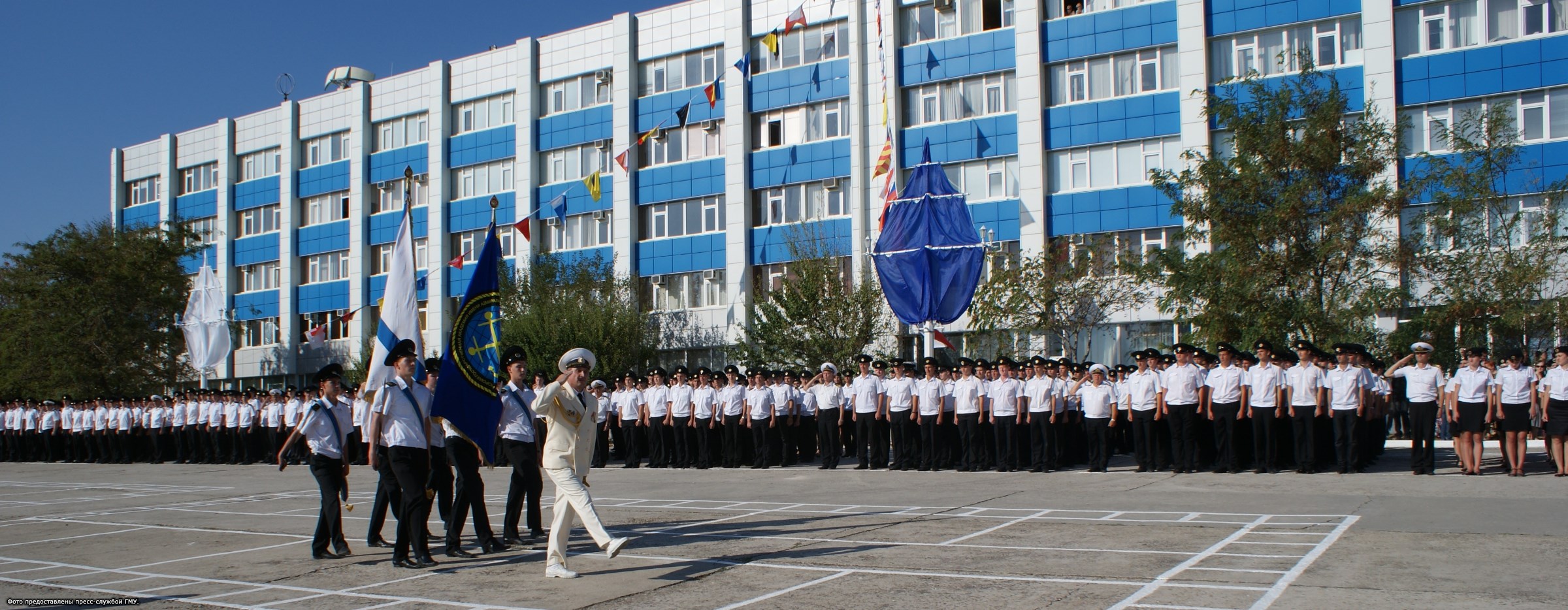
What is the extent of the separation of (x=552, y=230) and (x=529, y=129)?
3.61m

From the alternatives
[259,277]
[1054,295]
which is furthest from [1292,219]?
[259,277]

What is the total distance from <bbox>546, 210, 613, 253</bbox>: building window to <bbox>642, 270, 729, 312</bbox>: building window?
2.39 m

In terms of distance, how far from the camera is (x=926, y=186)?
25766 millimetres

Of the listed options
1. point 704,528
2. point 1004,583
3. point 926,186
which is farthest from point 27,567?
point 926,186

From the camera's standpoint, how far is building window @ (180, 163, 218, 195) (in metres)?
54.2

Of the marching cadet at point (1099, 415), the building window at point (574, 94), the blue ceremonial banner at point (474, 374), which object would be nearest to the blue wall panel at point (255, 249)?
the building window at point (574, 94)

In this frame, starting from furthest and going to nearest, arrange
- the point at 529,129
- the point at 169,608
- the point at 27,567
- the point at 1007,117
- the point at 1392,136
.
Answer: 1. the point at 529,129
2. the point at 1007,117
3. the point at 1392,136
4. the point at 27,567
5. the point at 169,608

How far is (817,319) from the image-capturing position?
31453 millimetres

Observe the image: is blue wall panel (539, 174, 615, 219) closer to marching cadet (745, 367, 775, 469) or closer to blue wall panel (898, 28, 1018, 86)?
blue wall panel (898, 28, 1018, 86)

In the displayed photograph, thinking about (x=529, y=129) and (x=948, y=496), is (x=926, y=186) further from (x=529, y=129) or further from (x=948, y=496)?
(x=529, y=129)

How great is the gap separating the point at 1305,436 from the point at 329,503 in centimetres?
1183

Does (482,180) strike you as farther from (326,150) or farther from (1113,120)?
(1113,120)

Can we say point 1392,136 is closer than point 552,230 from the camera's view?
Yes

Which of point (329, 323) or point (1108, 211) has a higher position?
point (1108, 211)
